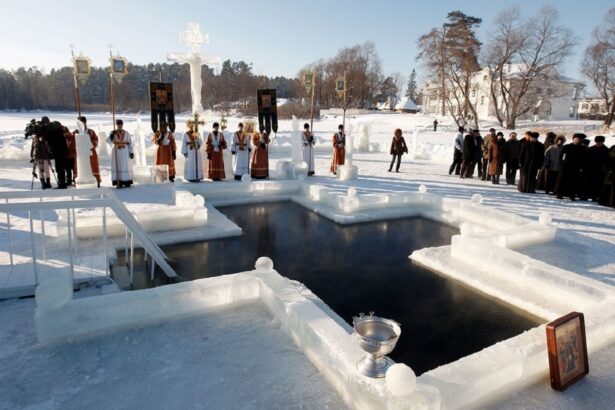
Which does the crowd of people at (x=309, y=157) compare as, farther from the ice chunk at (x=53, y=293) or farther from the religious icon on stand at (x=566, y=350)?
the religious icon on stand at (x=566, y=350)

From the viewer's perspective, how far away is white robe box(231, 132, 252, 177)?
11656 mm

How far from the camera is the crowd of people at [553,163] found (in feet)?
31.2

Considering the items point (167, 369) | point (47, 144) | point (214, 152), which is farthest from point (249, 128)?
point (167, 369)

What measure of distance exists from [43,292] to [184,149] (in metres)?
8.06

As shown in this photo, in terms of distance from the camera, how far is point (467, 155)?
12914 millimetres

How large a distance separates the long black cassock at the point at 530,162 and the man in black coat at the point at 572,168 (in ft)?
1.99

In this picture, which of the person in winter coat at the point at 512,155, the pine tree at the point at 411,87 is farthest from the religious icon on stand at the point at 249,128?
the pine tree at the point at 411,87

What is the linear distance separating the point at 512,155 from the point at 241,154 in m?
7.63

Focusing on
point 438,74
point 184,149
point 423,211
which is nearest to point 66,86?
point 438,74

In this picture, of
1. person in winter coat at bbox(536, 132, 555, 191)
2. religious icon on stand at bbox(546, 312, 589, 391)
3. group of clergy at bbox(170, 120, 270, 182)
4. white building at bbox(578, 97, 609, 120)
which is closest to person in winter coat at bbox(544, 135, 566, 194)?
person in winter coat at bbox(536, 132, 555, 191)

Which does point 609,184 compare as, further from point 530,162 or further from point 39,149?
point 39,149

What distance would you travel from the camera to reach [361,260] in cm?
594

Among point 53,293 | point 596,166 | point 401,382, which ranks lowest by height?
point 401,382

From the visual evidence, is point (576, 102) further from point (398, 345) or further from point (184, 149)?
point (398, 345)
